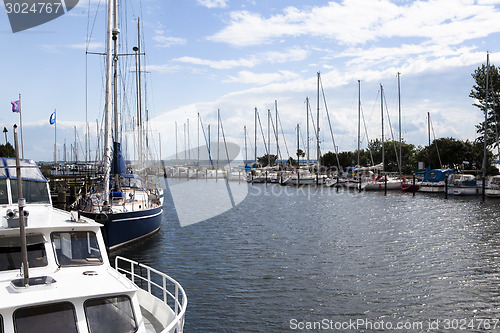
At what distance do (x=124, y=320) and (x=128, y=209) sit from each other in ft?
56.6

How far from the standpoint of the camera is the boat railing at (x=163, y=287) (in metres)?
8.90

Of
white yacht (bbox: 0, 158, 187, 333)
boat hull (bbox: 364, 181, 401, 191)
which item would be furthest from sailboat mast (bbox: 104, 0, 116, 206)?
boat hull (bbox: 364, 181, 401, 191)

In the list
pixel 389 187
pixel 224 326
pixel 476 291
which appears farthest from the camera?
pixel 389 187

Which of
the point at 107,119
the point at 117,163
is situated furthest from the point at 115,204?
the point at 107,119

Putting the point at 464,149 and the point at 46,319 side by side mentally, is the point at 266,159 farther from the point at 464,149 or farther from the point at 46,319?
the point at 46,319

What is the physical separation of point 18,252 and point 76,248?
1.19m

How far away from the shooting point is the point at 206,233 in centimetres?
3206

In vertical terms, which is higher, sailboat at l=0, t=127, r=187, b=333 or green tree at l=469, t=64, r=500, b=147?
green tree at l=469, t=64, r=500, b=147

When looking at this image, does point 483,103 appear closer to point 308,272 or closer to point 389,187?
point 389,187

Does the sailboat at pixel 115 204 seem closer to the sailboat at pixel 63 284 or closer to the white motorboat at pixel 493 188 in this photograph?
the sailboat at pixel 63 284

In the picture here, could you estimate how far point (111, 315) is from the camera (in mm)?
8375

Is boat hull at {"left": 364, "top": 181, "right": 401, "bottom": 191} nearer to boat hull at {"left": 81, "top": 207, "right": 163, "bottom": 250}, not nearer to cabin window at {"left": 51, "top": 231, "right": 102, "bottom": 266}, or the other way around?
boat hull at {"left": 81, "top": 207, "right": 163, "bottom": 250}

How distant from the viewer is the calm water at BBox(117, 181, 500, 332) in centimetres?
1524

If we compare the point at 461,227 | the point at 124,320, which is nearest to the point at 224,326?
the point at 124,320
